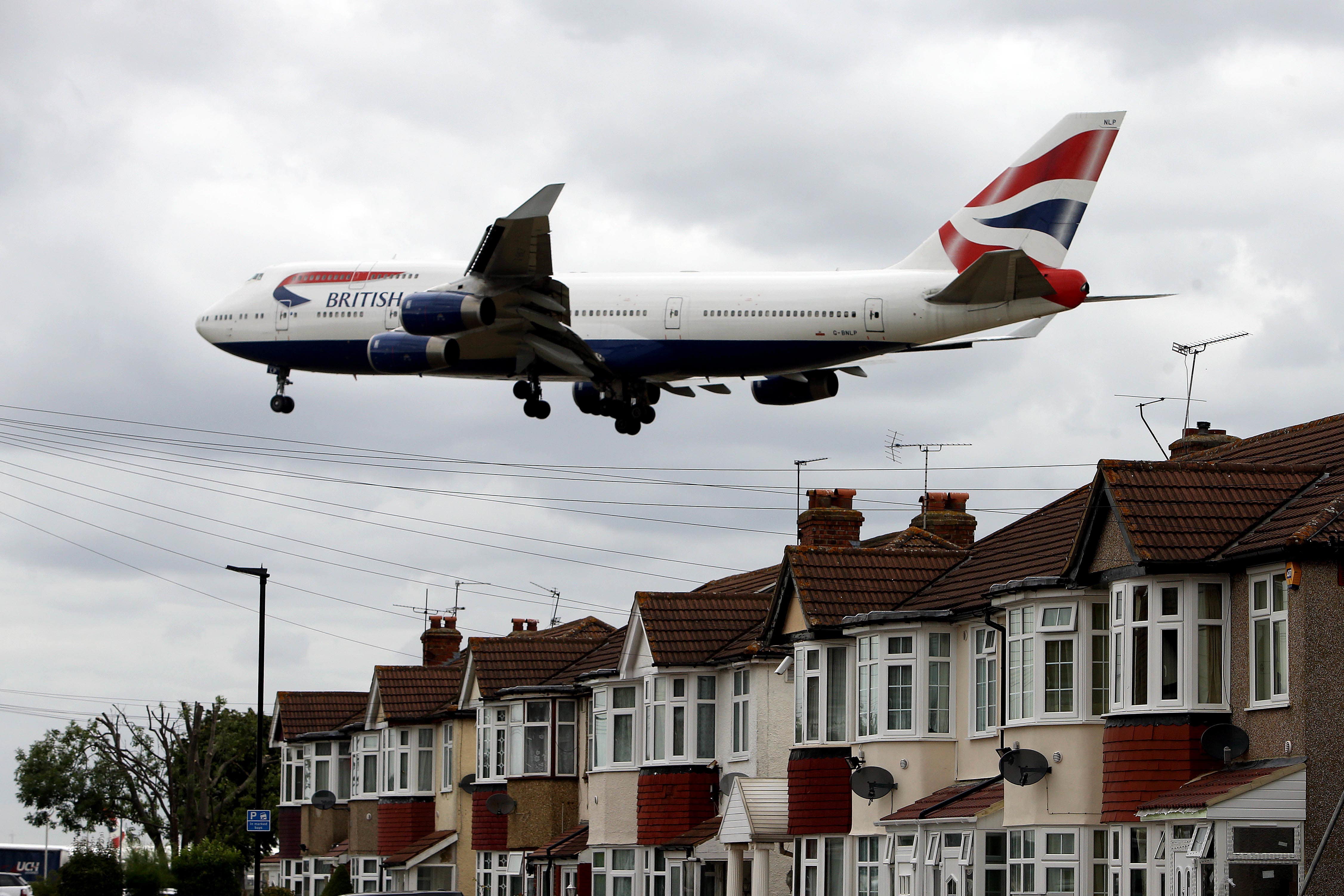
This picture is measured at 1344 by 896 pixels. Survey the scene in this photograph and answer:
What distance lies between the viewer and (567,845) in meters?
49.3

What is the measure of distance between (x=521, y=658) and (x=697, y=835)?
1288 centimetres

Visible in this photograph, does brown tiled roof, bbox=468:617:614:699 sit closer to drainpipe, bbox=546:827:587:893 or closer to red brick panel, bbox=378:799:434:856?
drainpipe, bbox=546:827:587:893

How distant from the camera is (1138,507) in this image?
26.7 metres

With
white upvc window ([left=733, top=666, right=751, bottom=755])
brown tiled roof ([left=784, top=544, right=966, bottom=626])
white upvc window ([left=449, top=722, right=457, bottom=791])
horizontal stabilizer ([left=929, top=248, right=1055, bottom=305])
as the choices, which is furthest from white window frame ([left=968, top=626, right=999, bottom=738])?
white upvc window ([left=449, top=722, right=457, bottom=791])

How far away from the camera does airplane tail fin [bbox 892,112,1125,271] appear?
38.4 metres

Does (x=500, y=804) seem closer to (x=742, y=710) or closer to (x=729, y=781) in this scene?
(x=742, y=710)

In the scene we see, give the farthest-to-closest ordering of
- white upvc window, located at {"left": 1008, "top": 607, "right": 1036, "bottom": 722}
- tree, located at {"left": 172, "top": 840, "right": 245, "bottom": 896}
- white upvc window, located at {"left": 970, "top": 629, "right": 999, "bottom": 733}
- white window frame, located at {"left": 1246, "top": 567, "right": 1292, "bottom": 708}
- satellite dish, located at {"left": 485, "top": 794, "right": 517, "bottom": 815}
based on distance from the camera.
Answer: tree, located at {"left": 172, "top": 840, "right": 245, "bottom": 896} < satellite dish, located at {"left": 485, "top": 794, "right": 517, "bottom": 815} < white upvc window, located at {"left": 970, "top": 629, "right": 999, "bottom": 733} < white upvc window, located at {"left": 1008, "top": 607, "right": 1036, "bottom": 722} < white window frame, located at {"left": 1246, "top": 567, "right": 1292, "bottom": 708}

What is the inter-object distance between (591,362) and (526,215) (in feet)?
14.6

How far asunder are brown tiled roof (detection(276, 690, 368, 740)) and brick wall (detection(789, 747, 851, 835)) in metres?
37.9

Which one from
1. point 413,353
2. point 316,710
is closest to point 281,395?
point 413,353

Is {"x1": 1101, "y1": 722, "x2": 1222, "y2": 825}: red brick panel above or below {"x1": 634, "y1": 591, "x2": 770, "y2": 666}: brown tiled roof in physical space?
below

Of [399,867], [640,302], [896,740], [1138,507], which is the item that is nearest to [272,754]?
[399,867]

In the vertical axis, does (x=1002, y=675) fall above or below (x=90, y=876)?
above

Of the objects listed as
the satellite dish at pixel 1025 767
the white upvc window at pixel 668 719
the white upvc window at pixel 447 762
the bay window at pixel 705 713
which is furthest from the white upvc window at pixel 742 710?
the white upvc window at pixel 447 762
